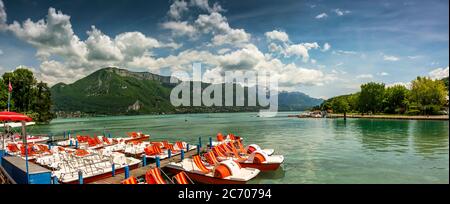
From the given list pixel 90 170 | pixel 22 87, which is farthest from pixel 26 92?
pixel 90 170

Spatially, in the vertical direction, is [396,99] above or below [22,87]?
below

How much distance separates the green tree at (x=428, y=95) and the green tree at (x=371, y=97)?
1970 cm

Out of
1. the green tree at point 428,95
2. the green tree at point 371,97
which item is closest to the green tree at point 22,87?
the green tree at point 428,95

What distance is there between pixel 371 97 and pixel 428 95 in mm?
27593

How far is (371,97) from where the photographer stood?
384 feet

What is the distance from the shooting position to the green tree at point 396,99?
10517 cm

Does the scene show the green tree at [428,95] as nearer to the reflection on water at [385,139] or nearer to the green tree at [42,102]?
the reflection on water at [385,139]

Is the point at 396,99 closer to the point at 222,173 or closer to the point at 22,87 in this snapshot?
the point at 222,173

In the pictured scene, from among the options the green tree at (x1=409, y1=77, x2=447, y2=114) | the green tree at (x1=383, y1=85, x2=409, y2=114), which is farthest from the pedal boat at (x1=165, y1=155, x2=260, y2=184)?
the green tree at (x1=383, y1=85, x2=409, y2=114)
